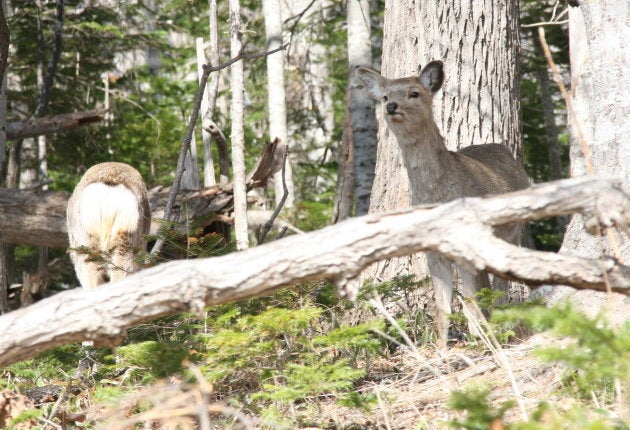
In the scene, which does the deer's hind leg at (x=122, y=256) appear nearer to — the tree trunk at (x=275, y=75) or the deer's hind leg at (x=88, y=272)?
the deer's hind leg at (x=88, y=272)

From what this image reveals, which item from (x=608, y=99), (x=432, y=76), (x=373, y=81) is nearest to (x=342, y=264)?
(x=608, y=99)

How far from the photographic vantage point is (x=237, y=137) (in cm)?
1031

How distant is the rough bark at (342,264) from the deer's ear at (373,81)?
4.28 metres

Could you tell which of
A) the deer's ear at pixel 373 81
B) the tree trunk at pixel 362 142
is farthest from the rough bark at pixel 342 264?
the tree trunk at pixel 362 142

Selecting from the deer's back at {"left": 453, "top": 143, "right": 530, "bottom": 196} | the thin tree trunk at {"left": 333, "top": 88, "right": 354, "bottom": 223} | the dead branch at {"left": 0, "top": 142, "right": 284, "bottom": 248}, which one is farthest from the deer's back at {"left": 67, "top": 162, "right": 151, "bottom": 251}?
the thin tree trunk at {"left": 333, "top": 88, "right": 354, "bottom": 223}

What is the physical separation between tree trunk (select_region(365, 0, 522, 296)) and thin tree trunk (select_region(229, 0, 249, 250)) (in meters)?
1.82

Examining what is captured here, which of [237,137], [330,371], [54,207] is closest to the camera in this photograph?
[330,371]

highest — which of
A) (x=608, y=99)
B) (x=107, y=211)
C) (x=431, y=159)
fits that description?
(x=608, y=99)

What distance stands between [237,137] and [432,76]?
302 cm

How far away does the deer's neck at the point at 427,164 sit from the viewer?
7.82 meters

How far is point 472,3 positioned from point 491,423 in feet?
20.3

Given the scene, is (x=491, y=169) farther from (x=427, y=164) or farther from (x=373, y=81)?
(x=373, y=81)

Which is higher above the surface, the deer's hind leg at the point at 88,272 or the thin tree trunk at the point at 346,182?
the thin tree trunk at the point at 346,182

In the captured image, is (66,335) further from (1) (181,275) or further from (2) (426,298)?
(2) (426,298)
